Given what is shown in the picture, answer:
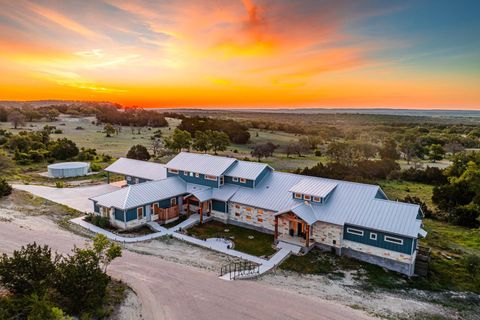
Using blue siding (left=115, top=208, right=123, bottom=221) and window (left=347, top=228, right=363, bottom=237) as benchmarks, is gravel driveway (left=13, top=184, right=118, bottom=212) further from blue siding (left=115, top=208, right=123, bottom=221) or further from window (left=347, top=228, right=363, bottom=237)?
window (left=347, top=228, right=363, bottom=237)

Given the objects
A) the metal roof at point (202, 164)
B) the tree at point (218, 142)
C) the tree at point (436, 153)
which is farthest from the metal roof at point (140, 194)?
the tree at point (436, 153)

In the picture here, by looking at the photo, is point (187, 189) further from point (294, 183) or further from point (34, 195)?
point (34, 195)

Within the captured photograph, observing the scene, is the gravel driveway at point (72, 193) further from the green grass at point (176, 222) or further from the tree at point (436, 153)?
the tree at point (436, 153)

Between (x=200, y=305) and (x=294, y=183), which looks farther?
(x=294, y=183)

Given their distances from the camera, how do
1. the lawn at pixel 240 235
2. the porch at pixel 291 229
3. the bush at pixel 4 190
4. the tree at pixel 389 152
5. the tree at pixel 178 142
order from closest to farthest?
the lawn at pixel 240 235 < the porch at pixel 291 229 < the bush at pixel 4 190 < the tree at pixel 178 142 < the tree at pixel 389 152

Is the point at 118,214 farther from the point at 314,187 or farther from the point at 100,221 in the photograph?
the point at 314,187

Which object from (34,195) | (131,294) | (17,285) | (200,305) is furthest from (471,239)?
(34,195)
